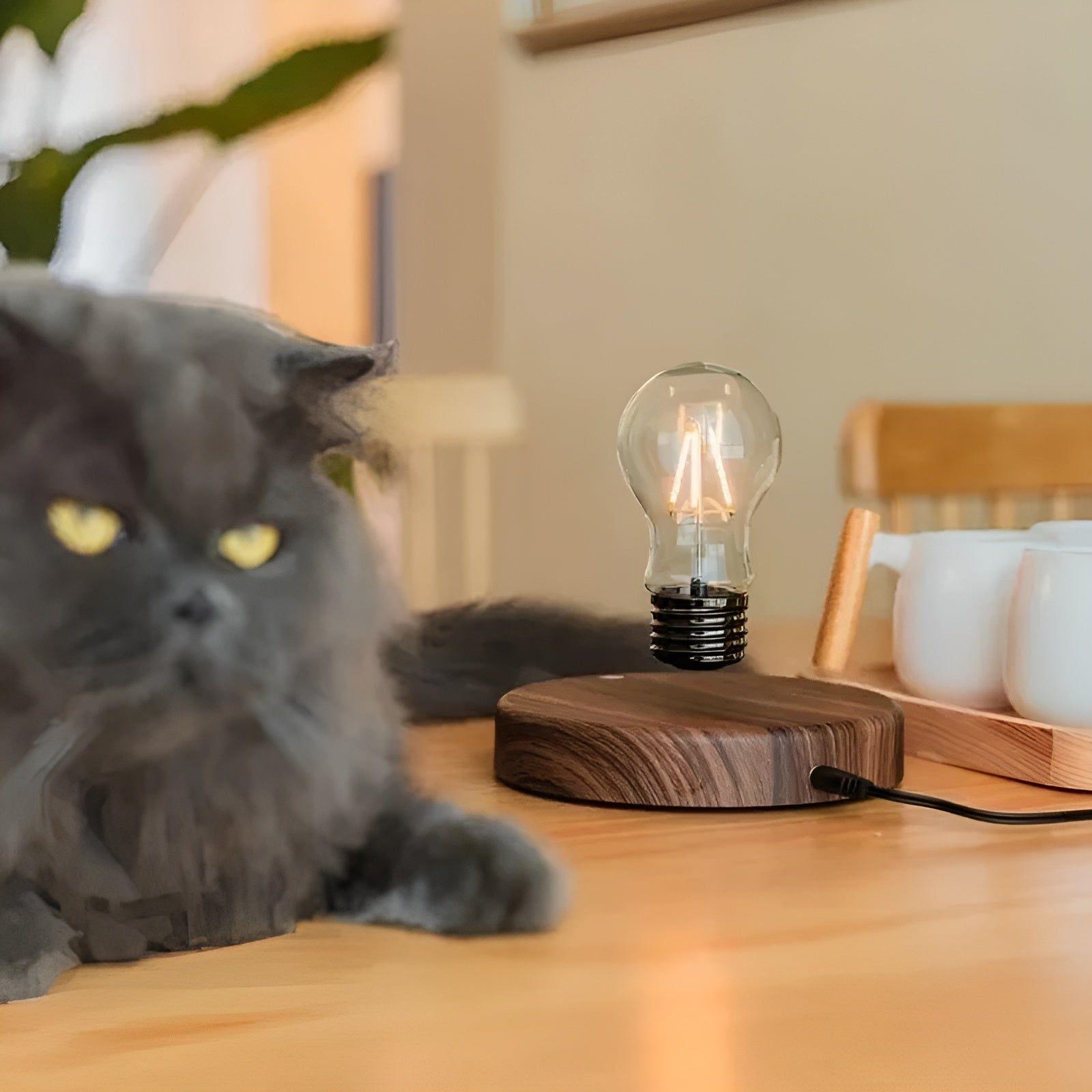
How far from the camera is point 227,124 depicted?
4.10 feet

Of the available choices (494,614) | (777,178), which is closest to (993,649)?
(494,614)

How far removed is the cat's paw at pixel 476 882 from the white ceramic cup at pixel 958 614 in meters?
0.42

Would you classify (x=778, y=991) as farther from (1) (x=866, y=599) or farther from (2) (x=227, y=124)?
(1) (x=866, y=599)

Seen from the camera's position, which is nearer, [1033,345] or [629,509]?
[1033,345]

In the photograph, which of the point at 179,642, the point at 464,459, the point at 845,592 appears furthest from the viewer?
the point at 464,459

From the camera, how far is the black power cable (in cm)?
66

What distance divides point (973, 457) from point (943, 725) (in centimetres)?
88

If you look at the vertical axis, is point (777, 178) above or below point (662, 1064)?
above

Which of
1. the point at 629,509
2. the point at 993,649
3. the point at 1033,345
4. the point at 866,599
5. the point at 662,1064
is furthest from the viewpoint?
the point at 629,509

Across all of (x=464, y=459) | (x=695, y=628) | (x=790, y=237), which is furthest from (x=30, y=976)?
(x=464, y=459)

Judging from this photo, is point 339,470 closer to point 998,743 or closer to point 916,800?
point 916,800

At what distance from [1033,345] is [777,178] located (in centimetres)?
51

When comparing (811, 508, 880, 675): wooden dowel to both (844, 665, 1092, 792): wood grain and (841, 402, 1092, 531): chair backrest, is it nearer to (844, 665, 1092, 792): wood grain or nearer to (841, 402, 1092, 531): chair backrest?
(844, 665, 1092, 792): wood grain

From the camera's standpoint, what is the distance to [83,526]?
40 centimetres
